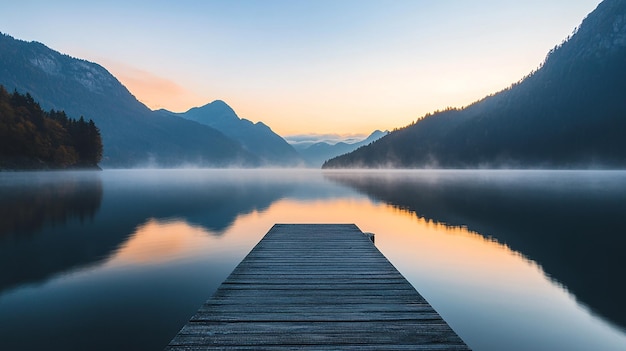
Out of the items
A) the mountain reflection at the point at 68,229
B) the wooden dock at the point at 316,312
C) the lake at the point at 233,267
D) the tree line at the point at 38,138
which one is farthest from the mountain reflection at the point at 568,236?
the tree line at the point at 38,138

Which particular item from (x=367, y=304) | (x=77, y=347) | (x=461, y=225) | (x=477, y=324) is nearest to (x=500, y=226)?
(x=461, y=225)

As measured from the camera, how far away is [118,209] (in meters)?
32.2

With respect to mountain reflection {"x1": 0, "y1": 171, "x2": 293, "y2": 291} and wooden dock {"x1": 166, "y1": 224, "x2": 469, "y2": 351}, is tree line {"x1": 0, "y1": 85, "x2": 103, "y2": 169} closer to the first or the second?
mountain reflection {"x1": 0, "y1": 171, "x2": 293, "y2": 291}

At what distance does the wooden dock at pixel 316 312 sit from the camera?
16.6ft

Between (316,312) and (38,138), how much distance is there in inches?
4514

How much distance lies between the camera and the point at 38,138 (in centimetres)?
9281

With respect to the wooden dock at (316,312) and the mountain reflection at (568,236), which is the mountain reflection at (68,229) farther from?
the mountain reflection at (568,236)

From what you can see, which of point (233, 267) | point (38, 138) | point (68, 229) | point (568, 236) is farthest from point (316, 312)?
point (38, 138)

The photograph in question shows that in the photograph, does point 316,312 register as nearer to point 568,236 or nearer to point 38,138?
point 568,236

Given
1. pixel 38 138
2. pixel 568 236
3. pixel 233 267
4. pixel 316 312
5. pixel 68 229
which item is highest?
pixel 38 138

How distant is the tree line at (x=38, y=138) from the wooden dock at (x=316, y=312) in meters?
108

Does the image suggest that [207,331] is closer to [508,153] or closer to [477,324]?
[477,324]

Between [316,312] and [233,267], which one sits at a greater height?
[316,312]

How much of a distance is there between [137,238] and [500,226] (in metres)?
23.4
